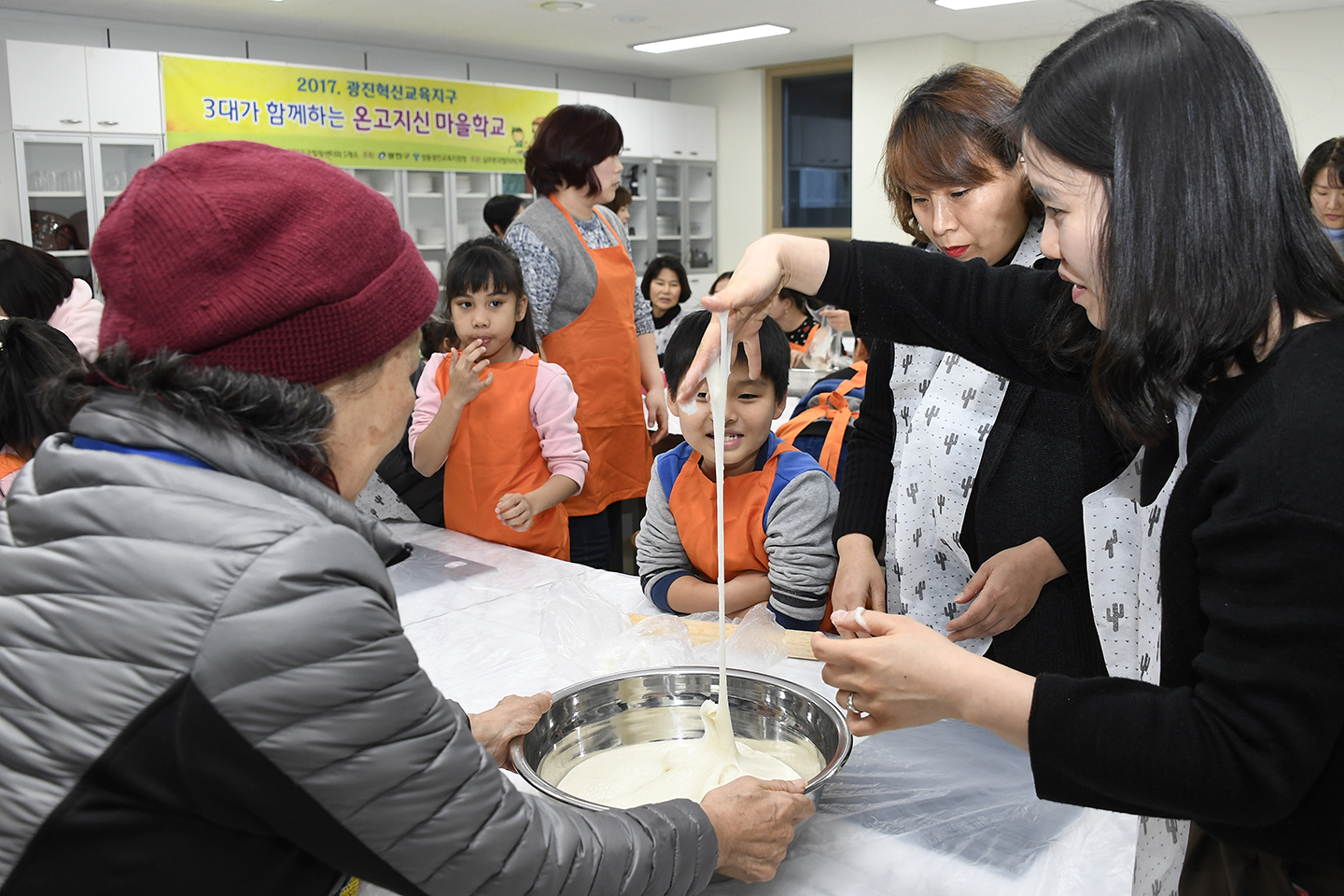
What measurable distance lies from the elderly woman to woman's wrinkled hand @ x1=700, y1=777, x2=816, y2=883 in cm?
14

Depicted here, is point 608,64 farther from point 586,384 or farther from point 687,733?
point 687,733

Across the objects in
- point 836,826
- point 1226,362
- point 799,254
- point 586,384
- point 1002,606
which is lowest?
point 836,826

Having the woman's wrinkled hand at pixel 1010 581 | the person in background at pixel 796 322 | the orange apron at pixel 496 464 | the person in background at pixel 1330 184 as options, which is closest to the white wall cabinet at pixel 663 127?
the person in background at pixel 796 322

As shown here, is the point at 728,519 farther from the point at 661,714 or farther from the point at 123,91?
the point at 123,91

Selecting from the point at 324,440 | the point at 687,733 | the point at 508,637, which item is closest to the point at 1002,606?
the point at 687,733

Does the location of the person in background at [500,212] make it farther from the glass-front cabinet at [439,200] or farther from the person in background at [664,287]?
the glass-front cabinet at [439,200]

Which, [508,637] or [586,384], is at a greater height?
[586,384]

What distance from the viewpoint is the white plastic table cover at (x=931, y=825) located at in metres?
1.02

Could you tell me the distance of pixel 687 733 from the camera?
132 centimetres

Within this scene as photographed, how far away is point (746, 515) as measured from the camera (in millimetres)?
1934

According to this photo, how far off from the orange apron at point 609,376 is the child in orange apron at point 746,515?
1.05 meters

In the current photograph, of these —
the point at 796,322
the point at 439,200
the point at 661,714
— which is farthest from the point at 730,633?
the point at 439,200

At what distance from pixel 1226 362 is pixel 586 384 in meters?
2.45

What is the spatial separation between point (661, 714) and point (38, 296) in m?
Result: 2.95
